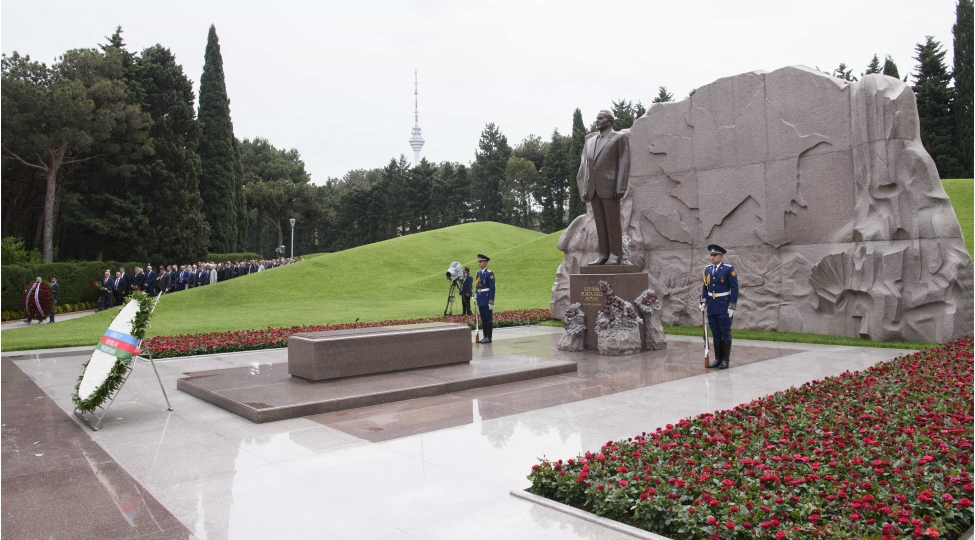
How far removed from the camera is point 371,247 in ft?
125

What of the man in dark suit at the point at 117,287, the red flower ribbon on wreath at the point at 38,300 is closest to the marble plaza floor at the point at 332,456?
the red flower ribbon on wreath at the point at 38,300

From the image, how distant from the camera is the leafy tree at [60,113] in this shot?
25922 millimetres

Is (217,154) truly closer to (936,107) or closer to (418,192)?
(418,192)

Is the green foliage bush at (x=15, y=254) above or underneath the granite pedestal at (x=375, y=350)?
above

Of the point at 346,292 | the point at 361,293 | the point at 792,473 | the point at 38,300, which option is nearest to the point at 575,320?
the point at 792,473

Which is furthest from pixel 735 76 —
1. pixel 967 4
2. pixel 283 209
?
pixel 283 209

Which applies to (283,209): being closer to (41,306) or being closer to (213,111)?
(213,111)

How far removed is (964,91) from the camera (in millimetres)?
33688

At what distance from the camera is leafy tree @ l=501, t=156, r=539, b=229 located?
2376 inches

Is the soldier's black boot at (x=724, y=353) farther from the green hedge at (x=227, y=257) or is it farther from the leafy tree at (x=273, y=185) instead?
the leafy tree at (x=273, y=185)

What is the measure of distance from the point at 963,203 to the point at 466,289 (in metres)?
18.5

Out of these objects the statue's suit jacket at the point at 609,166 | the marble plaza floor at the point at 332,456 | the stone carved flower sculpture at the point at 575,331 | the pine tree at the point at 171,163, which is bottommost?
the marble plaza floor at the point at 332,456

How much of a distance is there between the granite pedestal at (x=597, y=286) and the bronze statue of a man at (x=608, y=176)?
0.25 meters

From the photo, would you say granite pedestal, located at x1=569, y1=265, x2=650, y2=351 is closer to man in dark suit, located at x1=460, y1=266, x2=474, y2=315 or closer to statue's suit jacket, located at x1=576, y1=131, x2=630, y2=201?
statue's suit jacket, located at x1=576, y1=131, x2=630, y2=201
